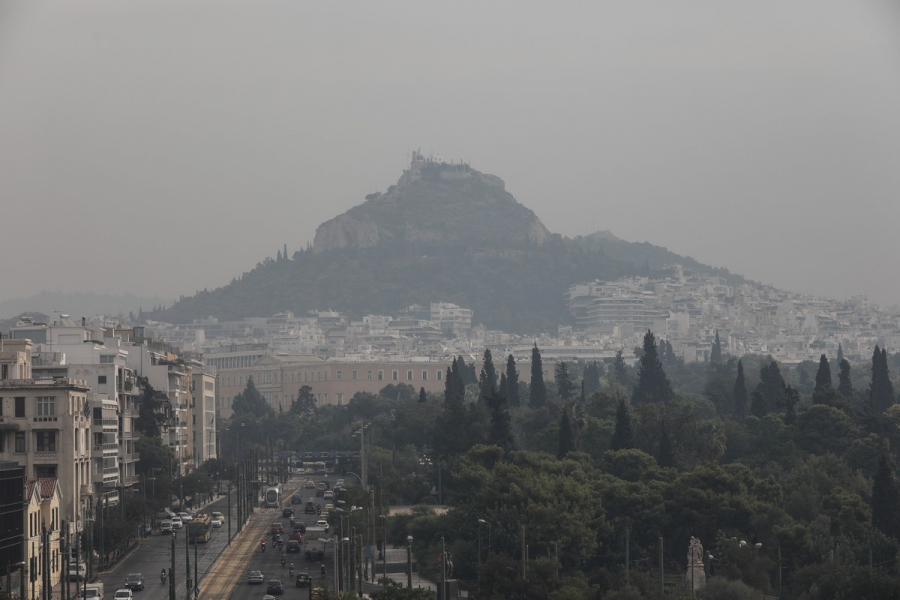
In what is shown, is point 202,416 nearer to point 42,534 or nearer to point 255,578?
point 255,578

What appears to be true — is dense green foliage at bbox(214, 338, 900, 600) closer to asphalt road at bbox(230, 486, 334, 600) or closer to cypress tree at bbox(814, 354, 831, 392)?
cypress tree at bbox(814, 354, 831, 392)

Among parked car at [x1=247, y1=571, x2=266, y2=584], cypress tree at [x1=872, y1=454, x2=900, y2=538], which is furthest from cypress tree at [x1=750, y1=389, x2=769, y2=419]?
parked car at [x1=247, y1=571, x2=266, y2=584]

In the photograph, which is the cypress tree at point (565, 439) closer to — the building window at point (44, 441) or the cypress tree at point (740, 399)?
the building window at point (44, 441)

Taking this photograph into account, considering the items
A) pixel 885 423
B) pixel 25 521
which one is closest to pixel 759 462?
pixel 885 423

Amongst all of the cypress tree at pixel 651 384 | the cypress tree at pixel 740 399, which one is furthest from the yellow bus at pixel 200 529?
the cypress tree at pixel 740 399

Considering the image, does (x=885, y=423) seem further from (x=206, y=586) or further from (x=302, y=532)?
(x=206, y=586)
